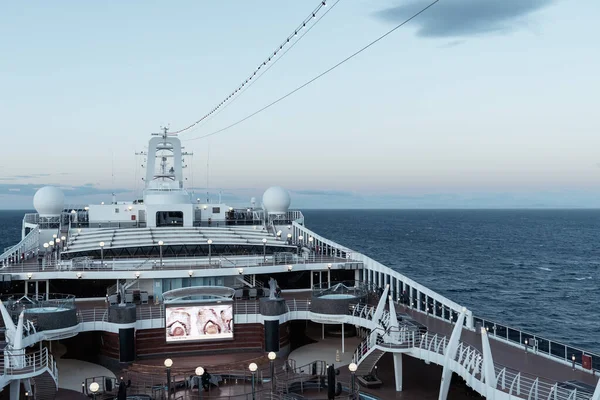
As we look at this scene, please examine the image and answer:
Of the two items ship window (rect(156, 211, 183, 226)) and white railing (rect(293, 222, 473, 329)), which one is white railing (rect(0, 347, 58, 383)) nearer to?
white railing (rect(293, 222, 473, 329))

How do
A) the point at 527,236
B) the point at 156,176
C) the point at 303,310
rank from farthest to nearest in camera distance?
the point at 527,236 < the point at 156,176 < the point at 303,310

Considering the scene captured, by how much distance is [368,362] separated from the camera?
30.5 meters

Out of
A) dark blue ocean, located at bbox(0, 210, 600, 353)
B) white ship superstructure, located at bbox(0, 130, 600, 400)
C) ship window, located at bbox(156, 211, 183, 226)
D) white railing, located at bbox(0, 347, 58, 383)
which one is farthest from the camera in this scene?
dark blue ocean, located at bbox(0, 210, 600, 353)

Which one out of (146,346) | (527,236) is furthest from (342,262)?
(527,236)

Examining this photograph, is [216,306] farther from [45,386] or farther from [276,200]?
[276,200]

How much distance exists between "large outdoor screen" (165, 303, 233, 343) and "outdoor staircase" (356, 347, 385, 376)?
7.55m

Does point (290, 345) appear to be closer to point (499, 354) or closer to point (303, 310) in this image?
point (303, 310)

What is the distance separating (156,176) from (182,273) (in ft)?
72.5

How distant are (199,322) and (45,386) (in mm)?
8249

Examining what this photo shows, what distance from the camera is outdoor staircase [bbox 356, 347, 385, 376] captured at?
3003 centimetres

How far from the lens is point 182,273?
3619 cm

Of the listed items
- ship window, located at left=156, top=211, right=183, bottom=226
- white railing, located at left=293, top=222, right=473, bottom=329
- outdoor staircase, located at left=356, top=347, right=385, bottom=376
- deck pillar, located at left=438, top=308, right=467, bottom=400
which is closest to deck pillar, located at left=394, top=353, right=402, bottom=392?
outdoor staircase, located at left=356, top=347, right=385, bottom=376

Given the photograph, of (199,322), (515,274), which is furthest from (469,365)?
(515,274)

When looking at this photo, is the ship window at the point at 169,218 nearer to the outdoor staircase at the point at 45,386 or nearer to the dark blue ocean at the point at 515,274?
the outdoor staircase at the point at 45,386
